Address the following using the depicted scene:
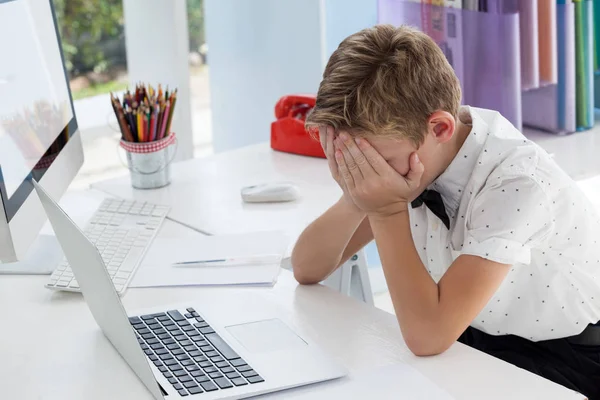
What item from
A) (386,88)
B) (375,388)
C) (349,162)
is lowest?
(375,388)

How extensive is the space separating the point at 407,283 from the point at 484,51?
1.00 meters

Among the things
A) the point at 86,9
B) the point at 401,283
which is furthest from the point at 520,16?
the point at 86,9

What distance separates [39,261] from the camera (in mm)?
1421

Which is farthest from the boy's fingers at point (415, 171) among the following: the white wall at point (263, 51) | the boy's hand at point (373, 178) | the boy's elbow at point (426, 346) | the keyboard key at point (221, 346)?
the white wall at point (263, 51)

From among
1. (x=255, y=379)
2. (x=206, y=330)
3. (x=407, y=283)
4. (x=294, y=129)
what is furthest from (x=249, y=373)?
(x=294, y=129)

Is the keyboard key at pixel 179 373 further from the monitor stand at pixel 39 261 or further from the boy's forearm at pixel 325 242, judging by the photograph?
the monitor stand at pixel 39 261

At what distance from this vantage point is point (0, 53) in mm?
1287

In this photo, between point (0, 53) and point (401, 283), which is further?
point (0, 53)

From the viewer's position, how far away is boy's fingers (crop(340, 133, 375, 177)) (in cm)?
117

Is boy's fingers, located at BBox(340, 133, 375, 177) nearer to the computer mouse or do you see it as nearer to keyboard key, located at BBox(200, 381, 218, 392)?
keyboard key, located at BBox(200, 381, 218, 392)

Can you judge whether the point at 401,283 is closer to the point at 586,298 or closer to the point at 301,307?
the point at 301,307

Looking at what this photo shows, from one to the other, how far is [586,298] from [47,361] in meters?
0.77

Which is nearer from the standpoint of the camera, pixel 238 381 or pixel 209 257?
pixel 238 381

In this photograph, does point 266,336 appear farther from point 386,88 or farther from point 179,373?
point 386,88
